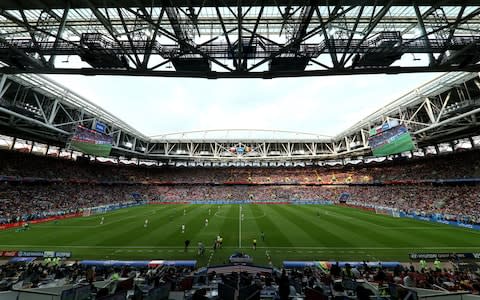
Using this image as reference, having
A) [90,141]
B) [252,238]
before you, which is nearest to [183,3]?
[252,238]

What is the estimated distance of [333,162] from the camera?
77.4 m

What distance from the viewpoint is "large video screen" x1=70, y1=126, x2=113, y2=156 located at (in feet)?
99.8

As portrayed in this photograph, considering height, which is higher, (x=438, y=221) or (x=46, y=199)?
(x=46, y=199)

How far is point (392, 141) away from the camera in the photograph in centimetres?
3181

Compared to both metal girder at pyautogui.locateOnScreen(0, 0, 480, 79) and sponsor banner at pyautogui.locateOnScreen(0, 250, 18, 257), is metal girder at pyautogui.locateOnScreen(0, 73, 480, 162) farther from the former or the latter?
metal girder at pyautogui.locateOnScreen(0, 0, 480, 79)

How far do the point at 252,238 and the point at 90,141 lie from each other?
28088 millimetres

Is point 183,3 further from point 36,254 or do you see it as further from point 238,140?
point 238,140

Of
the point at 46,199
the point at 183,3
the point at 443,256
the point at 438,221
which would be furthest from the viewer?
the point at 46,199

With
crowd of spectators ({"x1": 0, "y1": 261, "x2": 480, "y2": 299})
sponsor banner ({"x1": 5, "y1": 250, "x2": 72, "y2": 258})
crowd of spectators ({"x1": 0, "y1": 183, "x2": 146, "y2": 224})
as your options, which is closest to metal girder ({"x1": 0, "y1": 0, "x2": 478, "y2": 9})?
crowd of spectators ({"x1": 0, "y1": 261, "x2": 480, "y2": 299})

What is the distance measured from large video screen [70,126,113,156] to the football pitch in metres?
11.0

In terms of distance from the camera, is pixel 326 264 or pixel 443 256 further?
pixel 443 256

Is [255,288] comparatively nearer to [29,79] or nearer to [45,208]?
[29,79]

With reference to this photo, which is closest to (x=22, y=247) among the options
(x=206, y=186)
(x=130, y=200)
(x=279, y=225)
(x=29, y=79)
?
(x=29, y=79)

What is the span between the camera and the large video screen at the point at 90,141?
99.8 ft
